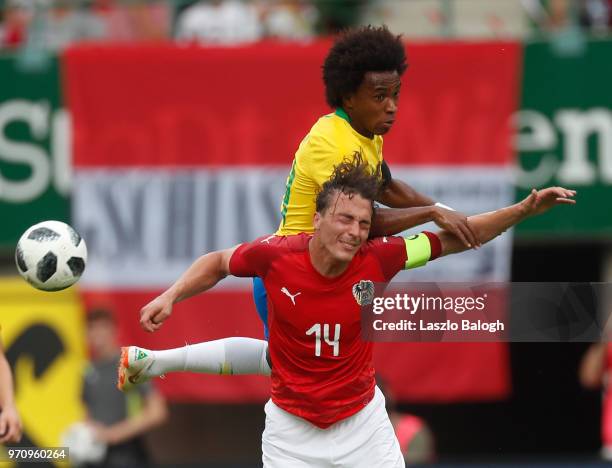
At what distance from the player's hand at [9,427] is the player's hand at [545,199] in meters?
2.75

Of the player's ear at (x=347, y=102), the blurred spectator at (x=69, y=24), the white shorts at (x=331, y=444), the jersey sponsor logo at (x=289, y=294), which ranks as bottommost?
the white shorts at (x=331, y=444)

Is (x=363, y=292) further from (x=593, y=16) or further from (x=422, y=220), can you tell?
(x=593, y=16)

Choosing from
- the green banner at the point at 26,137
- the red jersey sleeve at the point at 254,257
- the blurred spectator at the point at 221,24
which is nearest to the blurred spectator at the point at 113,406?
the green banner at the point at 26,137

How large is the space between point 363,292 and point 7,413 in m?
1.88

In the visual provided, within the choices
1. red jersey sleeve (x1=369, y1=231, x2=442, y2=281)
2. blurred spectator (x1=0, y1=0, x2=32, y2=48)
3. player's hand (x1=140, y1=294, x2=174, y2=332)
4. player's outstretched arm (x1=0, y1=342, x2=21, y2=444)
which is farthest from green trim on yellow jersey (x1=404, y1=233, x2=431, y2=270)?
blurred spectator (x1=0, y1=0, x2=32, y2=48)

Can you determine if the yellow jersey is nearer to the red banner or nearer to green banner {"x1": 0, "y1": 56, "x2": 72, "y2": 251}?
the red banner

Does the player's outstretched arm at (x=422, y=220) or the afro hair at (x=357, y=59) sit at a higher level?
the afro hair at (x=357, y=59)

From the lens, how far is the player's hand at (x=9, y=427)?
6.95 m

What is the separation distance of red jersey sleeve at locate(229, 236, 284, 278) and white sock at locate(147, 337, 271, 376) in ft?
2.13

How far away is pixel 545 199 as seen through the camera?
6.87 meters

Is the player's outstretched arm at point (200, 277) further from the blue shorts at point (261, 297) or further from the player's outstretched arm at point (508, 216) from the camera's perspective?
the player's outstretched arm at point (508, 216)

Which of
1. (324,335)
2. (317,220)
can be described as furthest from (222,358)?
(317,220)

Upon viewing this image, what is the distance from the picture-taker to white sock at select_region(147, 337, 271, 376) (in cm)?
741

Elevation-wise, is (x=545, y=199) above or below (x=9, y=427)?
above
